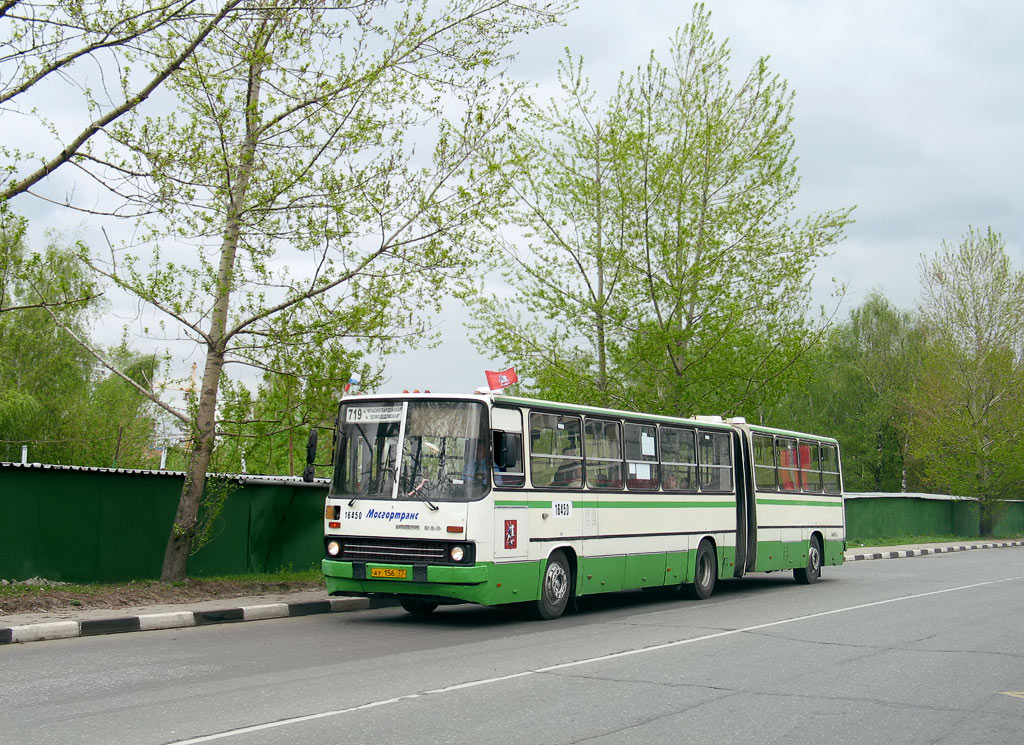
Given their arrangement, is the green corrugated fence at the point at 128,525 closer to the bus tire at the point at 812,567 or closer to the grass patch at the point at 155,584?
the grass patch at the point at 155,584

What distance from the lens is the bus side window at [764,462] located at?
19.6 m

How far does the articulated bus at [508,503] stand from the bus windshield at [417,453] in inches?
0.6

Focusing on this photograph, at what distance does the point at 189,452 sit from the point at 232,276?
9.08 ft

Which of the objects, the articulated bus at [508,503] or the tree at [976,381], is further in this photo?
the tree at [976,381]

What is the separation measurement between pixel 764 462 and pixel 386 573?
9139mm

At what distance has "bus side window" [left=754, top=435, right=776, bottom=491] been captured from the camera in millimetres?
19578

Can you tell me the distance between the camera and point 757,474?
19531 mm

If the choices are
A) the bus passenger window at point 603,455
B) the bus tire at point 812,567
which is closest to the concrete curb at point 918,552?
the bus tire at point 812,567

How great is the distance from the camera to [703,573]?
1797 cm

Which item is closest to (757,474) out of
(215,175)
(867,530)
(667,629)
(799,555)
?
(799,555)

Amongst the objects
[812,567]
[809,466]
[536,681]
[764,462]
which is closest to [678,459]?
[764,462]

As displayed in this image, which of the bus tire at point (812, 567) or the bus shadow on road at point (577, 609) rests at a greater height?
the bus tire at point (812, 567)

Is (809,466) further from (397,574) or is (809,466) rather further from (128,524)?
(128,524)

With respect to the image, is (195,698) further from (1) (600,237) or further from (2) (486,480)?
(1) (600,237)
